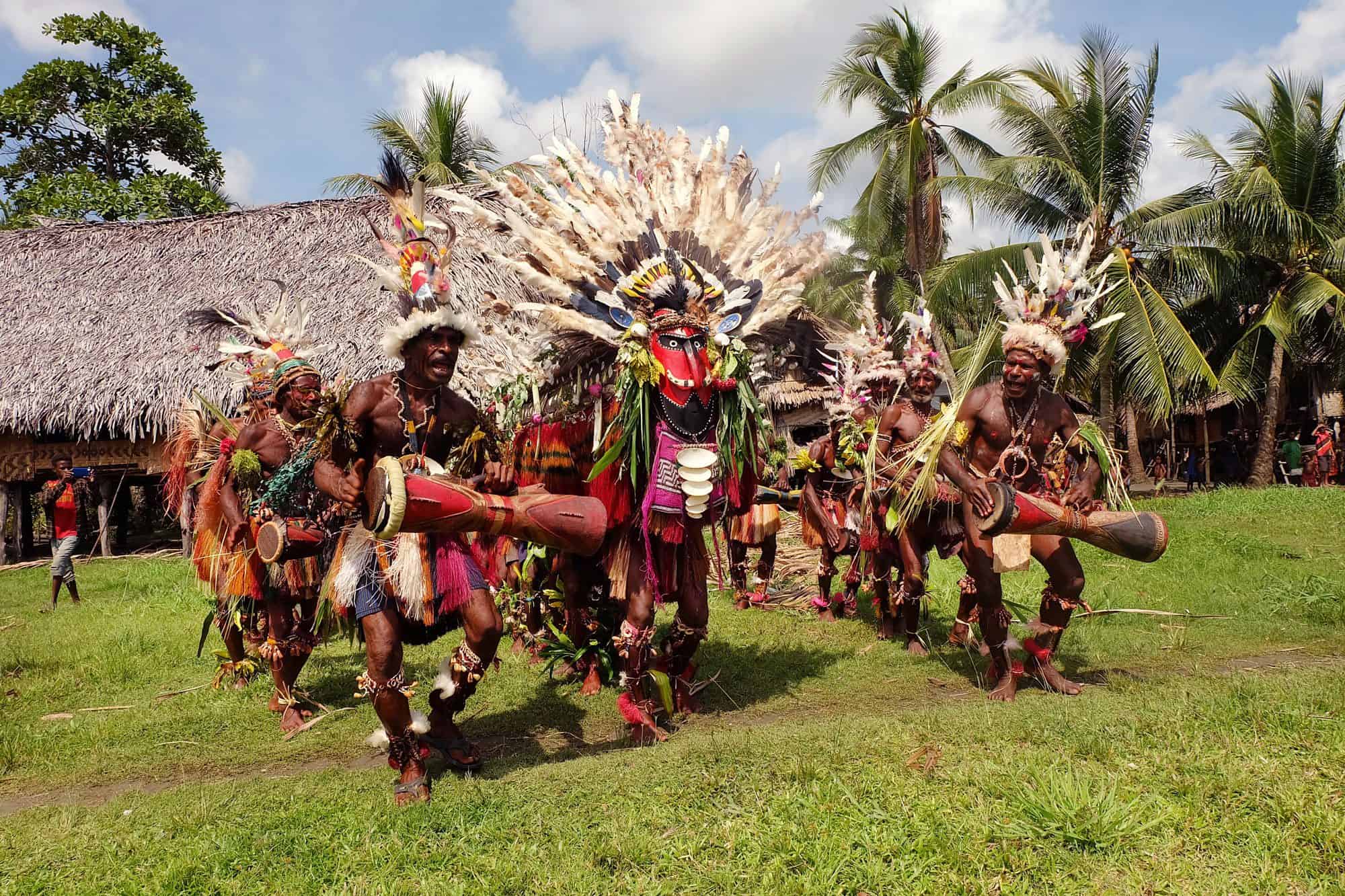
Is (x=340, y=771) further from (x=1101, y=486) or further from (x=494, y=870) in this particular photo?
(x=1101, y=486)

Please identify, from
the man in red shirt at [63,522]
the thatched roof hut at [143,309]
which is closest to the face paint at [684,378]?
the man in red shirt at [63,522]

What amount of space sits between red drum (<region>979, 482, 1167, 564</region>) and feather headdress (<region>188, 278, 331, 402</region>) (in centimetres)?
362

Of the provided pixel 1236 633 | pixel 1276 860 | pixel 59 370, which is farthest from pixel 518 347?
pixel 59 370

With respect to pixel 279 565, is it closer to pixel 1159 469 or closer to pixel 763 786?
pixel 763 786

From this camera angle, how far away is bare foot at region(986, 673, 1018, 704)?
5.09 meters

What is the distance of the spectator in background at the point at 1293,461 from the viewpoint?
20.3m

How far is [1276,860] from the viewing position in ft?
9.56

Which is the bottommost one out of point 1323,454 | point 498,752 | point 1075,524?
point 498,752

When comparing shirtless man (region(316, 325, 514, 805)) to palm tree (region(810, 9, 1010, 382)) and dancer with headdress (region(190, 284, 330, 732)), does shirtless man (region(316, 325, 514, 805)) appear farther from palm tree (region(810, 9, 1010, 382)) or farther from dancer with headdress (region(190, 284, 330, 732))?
palm tree (region(810, 9, 1010, 382))

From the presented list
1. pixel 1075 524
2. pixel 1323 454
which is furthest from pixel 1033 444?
pixel 1323 454

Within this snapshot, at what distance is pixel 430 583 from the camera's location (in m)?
4.12

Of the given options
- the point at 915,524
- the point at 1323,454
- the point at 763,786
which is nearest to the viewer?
the point at 763,786

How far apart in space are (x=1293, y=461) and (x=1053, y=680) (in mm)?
19061

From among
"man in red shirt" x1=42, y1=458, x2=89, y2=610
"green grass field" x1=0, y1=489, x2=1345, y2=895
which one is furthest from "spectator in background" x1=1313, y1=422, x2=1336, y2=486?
"man in red shirt" x1=42, y1=458, x2=89, y2=610
